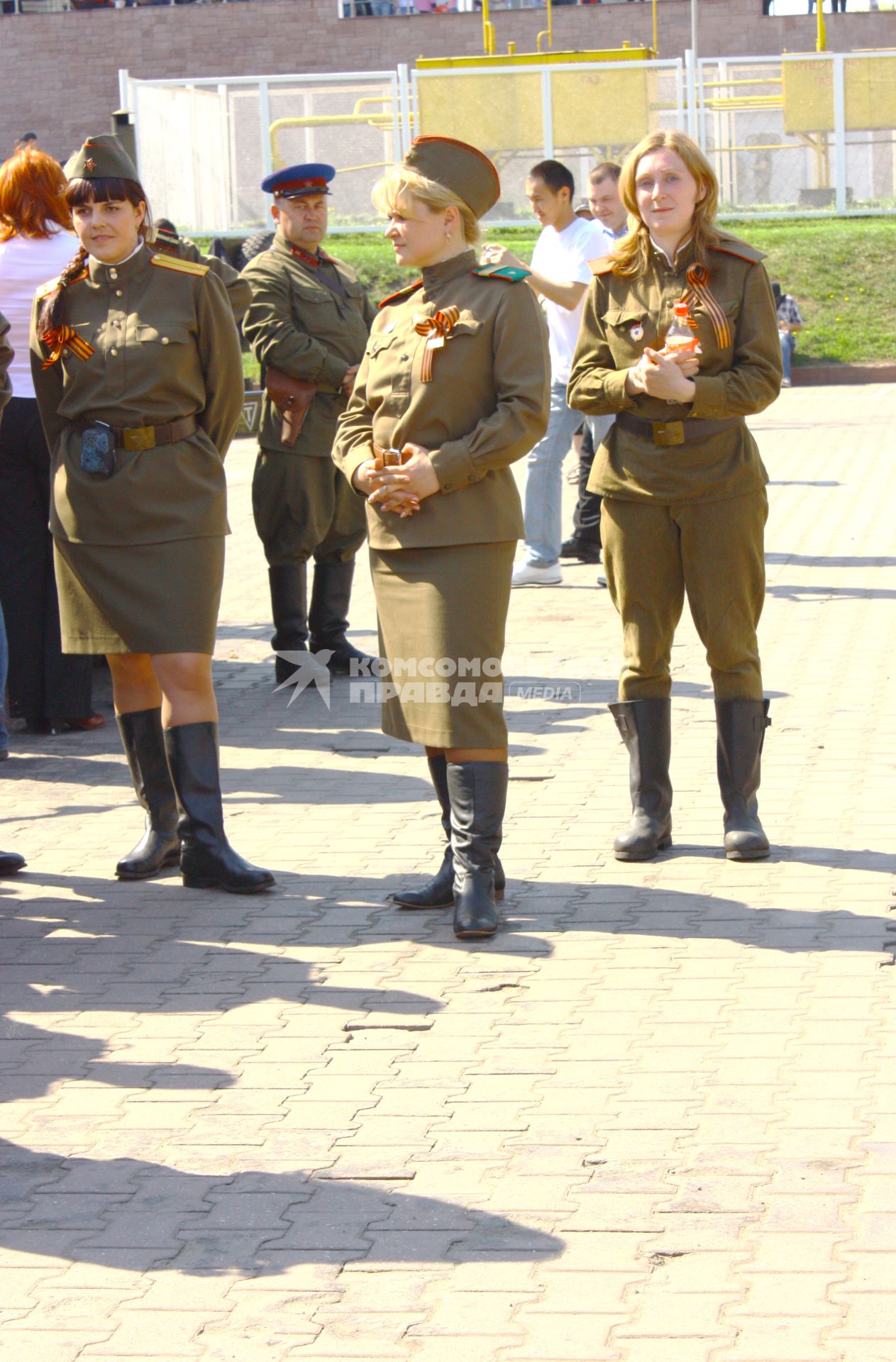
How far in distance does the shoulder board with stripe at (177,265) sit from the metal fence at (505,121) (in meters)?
21.4

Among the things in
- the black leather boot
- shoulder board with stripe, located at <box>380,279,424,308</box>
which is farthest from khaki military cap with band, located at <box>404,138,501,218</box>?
the black leather boot

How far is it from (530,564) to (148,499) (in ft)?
17.2

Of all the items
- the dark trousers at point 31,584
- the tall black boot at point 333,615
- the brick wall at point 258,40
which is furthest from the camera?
the brick wall at point 258,40

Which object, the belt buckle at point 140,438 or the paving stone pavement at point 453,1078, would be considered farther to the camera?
the belt buckle at point 140,438

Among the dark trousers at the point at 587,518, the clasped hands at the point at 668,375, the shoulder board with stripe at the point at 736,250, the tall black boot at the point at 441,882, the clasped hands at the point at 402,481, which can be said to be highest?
the shoulder board with stripe at the point at 736,250

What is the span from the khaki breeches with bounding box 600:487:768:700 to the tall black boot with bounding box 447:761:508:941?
79 cm

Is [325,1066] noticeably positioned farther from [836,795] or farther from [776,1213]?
[836,795]

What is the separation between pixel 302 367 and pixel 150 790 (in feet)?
8.48

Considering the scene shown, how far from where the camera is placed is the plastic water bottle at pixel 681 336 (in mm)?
5109

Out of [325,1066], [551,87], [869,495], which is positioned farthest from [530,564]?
[551,87]

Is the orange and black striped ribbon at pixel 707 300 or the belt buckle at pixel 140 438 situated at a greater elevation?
the orange and black striped ribbon at pixel 707 300

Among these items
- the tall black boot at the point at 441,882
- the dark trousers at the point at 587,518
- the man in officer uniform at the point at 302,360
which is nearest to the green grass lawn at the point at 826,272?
the dark trousers at the point at 587,518

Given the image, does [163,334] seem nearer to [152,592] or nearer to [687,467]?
[152,592]

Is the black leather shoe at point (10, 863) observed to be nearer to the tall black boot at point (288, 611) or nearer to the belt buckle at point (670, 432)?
the belt buckle at point (670, 432)
